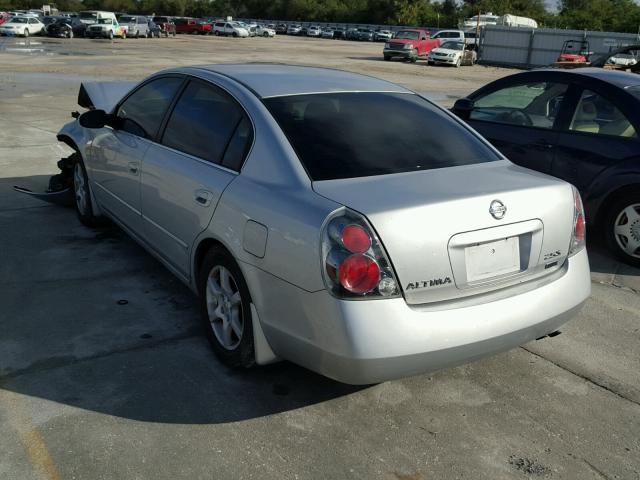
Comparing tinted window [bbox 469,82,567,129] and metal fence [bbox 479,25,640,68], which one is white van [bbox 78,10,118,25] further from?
tinted window [bbox 469,82,567,129]

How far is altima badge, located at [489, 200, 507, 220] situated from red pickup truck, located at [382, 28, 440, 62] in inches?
1448

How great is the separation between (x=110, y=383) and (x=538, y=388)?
2.28 m

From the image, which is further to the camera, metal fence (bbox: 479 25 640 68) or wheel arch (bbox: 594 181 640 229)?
metal fence (bbox: 479 25 640 68)

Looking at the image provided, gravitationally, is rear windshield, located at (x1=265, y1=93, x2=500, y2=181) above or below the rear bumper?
above

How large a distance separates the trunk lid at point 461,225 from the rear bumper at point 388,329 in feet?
0.31

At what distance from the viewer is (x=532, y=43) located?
3781cm

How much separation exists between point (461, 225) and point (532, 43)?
38.3 meters

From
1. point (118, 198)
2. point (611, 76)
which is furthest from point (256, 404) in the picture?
point (611, 76)

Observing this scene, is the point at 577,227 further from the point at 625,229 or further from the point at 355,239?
the point at 625,229

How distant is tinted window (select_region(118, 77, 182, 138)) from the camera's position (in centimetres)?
457

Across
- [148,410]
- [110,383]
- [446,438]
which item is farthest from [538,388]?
[110,383]

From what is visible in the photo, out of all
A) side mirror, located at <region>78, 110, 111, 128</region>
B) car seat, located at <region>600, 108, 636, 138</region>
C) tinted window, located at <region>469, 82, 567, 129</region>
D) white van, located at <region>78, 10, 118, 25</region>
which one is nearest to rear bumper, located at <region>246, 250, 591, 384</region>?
side mirror, located at <region>78, 110, 111, 128</region>

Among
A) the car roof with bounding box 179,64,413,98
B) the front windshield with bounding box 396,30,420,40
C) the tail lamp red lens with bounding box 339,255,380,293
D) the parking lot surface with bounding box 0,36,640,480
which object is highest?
the front windshield with bounding box 396,30,420,40

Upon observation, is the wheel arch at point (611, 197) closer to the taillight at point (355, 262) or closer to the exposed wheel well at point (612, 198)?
the exposed wheel well at point (612, 198)
